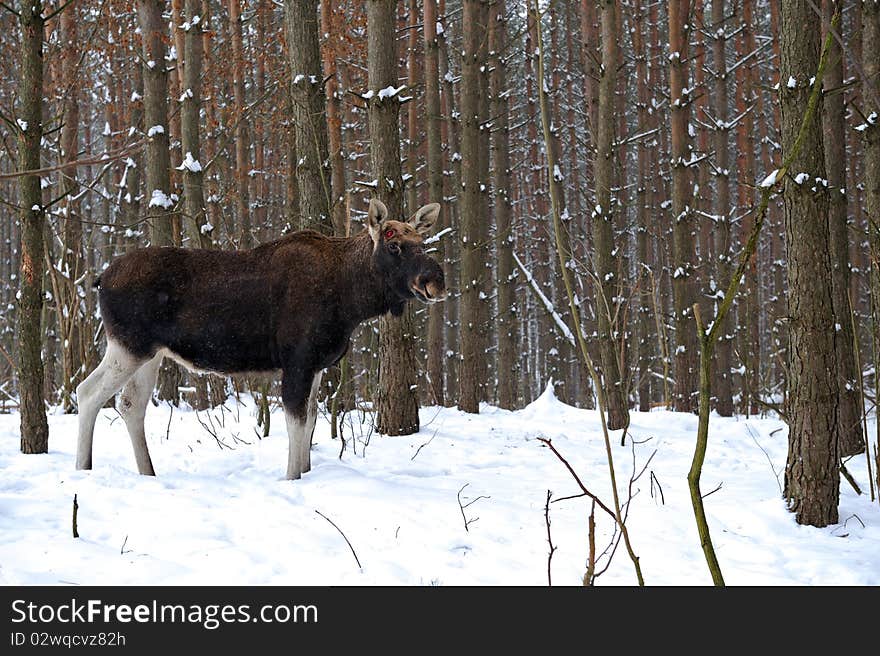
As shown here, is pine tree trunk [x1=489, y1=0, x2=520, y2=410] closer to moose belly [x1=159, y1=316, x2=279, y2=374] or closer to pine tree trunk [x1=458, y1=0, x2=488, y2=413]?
pine tree trunk [x1=458, y1=0, x2=488, y2=413]

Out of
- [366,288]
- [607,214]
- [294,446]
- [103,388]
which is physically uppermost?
[607,214]

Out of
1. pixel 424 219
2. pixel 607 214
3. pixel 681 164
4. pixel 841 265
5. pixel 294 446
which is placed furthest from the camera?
pixel 681 164

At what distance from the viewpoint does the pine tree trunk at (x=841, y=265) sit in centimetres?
781

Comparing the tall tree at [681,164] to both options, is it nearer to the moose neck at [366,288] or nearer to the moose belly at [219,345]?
the moose neck at [366,288]

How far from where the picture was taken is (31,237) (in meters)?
6.18

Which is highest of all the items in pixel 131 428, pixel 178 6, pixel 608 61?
pixel 178 6

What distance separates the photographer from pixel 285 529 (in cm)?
438

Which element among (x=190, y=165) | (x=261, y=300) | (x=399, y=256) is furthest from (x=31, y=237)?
(x=190, y=165)

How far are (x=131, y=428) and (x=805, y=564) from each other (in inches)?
187

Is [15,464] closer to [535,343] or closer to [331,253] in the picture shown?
[331,253]

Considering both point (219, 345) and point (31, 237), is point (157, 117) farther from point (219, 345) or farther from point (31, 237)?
point (219, 345)

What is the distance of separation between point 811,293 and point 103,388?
5137mm

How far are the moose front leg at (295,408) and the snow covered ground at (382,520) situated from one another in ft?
0.58
